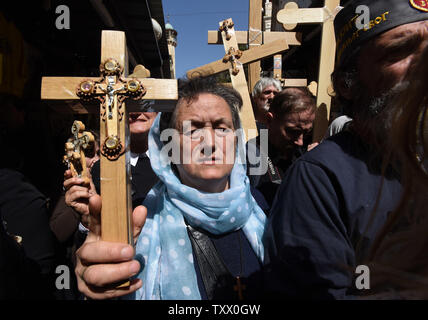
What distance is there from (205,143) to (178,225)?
17.3 inches

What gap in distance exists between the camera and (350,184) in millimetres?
1047

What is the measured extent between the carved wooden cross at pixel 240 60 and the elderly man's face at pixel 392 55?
1214 millimetres

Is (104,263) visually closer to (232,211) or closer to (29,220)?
(232,211)

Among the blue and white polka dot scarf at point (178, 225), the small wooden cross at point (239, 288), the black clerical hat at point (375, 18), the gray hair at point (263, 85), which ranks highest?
the gray hair at point (263, 85)

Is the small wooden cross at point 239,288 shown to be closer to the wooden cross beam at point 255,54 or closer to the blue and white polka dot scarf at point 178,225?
the blue and white polka dot scarf at point 178,225

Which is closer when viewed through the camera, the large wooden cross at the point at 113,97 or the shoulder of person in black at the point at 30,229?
the large wooden cross at the point at 113,97

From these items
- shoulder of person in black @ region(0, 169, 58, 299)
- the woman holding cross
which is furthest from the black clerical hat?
shoulder of person in black @ region(0, 169, 58, 299)

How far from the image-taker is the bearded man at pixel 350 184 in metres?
0.96

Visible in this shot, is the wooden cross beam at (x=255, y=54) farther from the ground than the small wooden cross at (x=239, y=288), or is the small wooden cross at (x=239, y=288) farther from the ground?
the wooden cross beam at (x=255, y=54)

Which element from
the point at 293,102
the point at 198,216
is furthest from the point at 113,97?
the point at 293,102

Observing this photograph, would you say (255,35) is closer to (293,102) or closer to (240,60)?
(240,60)

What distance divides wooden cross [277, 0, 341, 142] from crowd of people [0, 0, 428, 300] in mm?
904

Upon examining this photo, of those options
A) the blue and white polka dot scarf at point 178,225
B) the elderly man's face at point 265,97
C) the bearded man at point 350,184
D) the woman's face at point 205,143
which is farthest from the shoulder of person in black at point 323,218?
the elderly man's face at point 265,97
